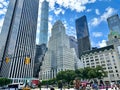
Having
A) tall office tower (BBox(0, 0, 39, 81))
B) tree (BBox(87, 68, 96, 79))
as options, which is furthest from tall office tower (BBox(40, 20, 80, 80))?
tree (BBox(87, 68, 96, 79))

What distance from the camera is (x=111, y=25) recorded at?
188m

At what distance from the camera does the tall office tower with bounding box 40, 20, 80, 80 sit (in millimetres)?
145087

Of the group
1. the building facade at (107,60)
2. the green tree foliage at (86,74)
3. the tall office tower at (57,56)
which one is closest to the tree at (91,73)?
the green tree foliage at (86,74)

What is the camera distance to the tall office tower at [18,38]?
382 feet

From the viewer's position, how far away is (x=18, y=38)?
122125 mm

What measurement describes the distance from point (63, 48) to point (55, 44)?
648 inches

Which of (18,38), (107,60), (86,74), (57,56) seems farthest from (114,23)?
(86,74)

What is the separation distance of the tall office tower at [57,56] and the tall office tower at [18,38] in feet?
94.7

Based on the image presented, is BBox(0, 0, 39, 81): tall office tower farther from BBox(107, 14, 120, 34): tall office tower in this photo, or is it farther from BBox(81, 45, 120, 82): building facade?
BBox(107, 14, 120, 34): tall office tower

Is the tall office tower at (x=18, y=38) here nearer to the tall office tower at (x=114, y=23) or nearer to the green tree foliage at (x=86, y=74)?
the green tree foliage at (x=86, y=74)

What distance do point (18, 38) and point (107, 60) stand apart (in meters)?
85.0

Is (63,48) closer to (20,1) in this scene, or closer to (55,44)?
(55,44)

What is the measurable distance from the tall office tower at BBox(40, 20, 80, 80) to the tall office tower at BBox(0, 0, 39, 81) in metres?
28.9

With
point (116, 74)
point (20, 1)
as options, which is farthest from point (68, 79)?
point (20, 1)
